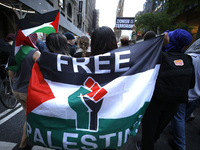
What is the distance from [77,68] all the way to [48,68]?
0.33m

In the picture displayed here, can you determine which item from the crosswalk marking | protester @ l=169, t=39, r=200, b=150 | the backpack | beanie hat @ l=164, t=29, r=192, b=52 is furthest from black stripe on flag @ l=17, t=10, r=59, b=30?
protester @ l=169, t=39, r=200, b=150

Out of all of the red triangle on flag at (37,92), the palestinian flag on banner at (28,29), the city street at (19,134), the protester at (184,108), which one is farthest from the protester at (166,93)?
the palestinian flag on banner at (28,29)

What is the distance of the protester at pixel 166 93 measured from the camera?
4.93 ft

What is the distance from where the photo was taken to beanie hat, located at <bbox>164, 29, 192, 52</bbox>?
1691mm

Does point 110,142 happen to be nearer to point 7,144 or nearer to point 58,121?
point 58,121

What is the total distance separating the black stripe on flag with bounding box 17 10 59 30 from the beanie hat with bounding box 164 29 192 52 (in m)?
1.75

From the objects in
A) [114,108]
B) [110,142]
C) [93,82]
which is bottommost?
[110,142]

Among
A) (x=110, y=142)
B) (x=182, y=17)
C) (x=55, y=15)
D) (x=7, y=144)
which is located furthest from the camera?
(x=182, y=17)

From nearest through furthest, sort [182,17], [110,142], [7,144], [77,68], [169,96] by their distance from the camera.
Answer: [110,142] < [77,68] < [169,96] < [7,144] < [182,17]

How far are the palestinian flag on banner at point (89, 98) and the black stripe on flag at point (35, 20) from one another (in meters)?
0.66

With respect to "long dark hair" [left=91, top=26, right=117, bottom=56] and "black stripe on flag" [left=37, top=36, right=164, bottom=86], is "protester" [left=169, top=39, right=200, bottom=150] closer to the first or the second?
"black stripe on flag" [left=37, top=36, right=164, bottom=86]

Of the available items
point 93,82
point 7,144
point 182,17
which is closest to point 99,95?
point 93,82

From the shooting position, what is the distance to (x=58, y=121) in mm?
1248

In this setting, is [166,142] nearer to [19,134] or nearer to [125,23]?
[19,134]
